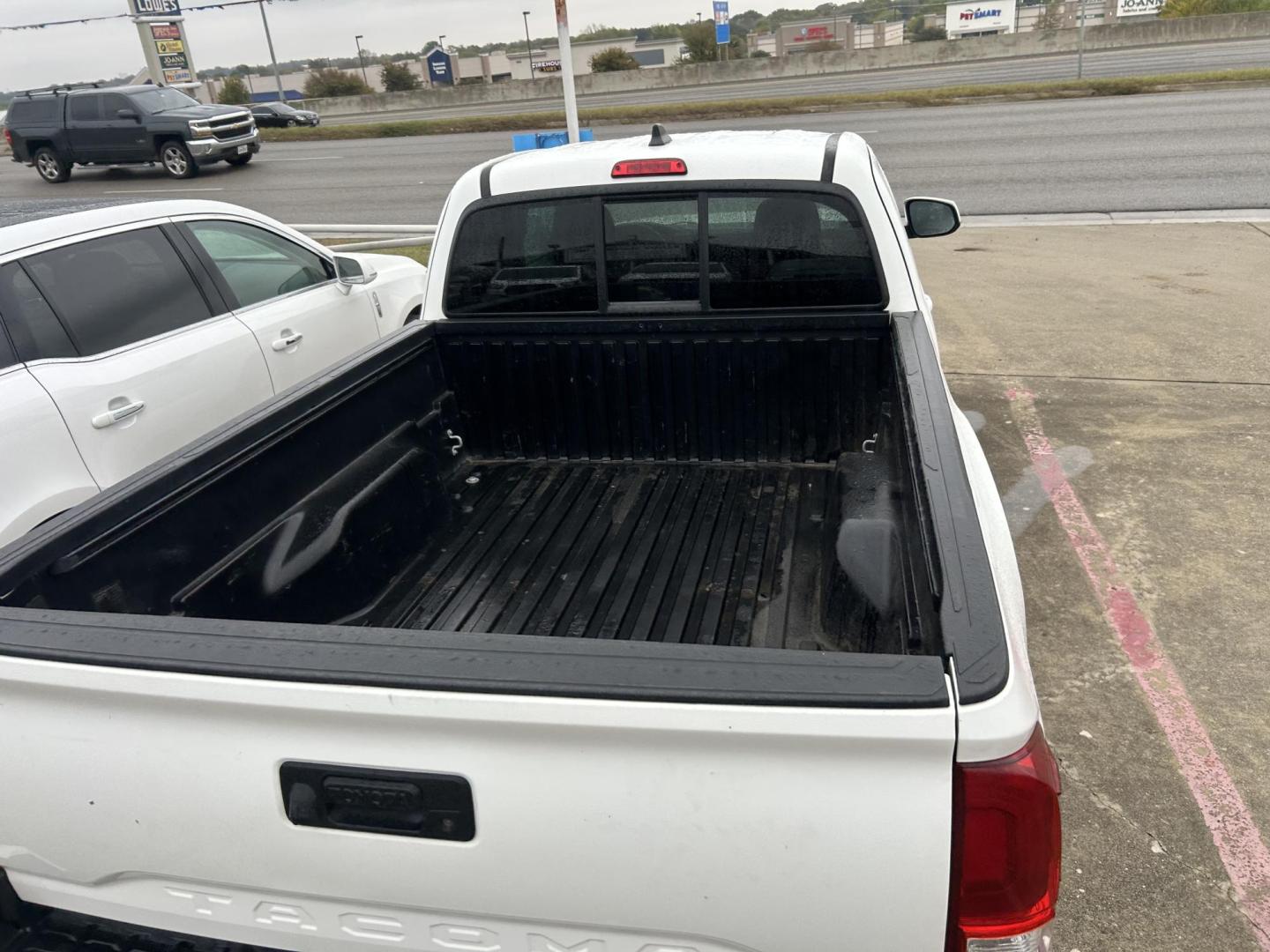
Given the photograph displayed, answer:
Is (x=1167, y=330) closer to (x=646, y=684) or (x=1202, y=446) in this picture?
(x=1202, y=446)

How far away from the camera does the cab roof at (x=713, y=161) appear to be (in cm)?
363

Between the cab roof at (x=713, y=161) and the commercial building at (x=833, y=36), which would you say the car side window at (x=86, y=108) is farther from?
the commercial building at (x=833, y=36)

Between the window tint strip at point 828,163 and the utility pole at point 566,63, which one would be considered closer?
the window tint strip at point 828,163

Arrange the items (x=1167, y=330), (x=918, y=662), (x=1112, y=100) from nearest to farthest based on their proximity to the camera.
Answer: (x=918, y=662)
(x=1167, y=330)
(x=1112, y=100)

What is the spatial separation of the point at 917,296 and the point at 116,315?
3.43 m

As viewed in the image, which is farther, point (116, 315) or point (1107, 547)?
point (1107, 547)

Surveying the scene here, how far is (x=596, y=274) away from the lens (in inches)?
152

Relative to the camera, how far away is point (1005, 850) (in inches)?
54.4

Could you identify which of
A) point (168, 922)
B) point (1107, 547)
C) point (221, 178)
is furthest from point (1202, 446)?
point (221, 178)

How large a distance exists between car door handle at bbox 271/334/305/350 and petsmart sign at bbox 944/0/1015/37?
5443 centimetres

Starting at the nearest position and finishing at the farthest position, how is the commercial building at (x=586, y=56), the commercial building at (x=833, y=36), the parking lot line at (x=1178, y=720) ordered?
1. the parking lot line at (x=1178, y=720)
2. the commercial building at (x=586, y=56)
3. the commercial building at (x=833, y=36)

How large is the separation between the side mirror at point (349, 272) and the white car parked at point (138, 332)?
0.01 metres

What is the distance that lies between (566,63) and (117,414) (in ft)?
25.4

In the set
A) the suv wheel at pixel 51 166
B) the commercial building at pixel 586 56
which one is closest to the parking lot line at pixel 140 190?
the suv wheel at pixel 51 166
